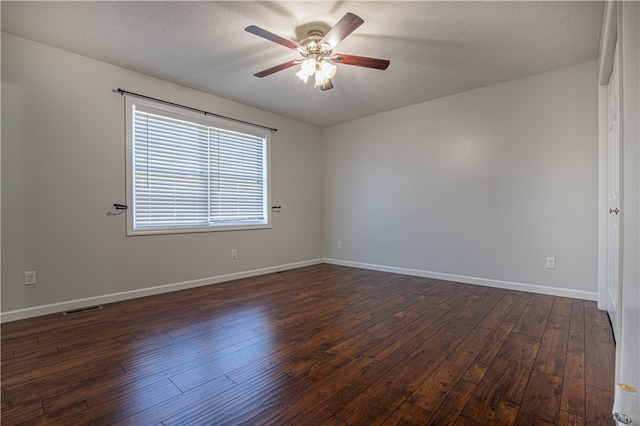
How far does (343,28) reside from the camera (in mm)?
2029

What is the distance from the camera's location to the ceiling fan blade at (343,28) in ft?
6.21

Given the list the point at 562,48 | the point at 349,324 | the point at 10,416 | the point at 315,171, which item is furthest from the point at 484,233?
the point at 10,416

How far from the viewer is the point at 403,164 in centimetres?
455

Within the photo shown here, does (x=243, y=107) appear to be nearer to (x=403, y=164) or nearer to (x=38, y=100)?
(x=38, y=100)

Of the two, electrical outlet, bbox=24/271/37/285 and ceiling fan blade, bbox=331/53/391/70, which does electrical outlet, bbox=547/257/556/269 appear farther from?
electrical outlet, bbox=24/271/37/285

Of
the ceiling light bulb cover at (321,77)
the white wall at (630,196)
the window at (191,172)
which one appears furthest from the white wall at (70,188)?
the white wall at (630,196)

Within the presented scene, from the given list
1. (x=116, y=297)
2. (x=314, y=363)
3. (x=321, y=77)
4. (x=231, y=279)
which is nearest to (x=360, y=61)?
(x=321, y=77)

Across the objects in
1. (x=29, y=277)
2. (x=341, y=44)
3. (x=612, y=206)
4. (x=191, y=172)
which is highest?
(x=341, y=44)

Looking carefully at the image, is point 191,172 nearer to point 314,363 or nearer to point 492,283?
point 314,363

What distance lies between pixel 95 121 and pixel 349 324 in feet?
10.7

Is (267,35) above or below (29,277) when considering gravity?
above

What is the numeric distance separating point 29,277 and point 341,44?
359 cm

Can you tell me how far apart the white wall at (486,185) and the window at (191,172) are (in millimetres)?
1734

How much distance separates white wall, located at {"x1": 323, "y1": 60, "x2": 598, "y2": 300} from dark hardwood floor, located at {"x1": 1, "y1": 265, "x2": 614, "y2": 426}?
621mm
